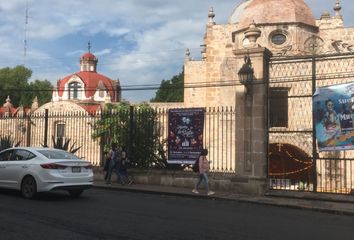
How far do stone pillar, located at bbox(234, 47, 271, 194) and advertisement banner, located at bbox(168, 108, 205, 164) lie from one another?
176 cm

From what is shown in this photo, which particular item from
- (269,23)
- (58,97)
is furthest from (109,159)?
(58,97)

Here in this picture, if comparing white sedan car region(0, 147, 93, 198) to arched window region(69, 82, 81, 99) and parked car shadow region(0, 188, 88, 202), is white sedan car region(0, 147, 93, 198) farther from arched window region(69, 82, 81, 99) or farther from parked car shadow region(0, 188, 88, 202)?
arched window region(69, 82, 81, 99)

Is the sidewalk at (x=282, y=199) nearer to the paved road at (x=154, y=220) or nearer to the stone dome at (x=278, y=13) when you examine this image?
the paved road at (x=154, y=220)

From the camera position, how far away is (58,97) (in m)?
58.3

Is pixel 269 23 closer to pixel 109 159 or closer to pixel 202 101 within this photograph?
pixel 202 101

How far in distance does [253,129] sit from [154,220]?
6154mm

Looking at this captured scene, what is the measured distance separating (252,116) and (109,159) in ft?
18.5

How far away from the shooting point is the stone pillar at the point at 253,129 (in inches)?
566

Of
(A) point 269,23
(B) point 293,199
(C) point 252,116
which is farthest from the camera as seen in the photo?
(A) point 269,23

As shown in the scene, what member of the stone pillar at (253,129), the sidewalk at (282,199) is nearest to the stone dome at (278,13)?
the stone pillar at (253,129)

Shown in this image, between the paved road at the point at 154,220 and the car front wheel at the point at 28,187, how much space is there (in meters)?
0.26

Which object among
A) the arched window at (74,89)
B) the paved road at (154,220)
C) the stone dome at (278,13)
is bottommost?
the paved road at (154,220)

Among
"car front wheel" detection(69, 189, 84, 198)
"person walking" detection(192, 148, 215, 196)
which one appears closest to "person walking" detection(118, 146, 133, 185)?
"person walking" detection(192, 148, 215, 196)

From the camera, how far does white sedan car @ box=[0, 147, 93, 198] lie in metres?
12.1
